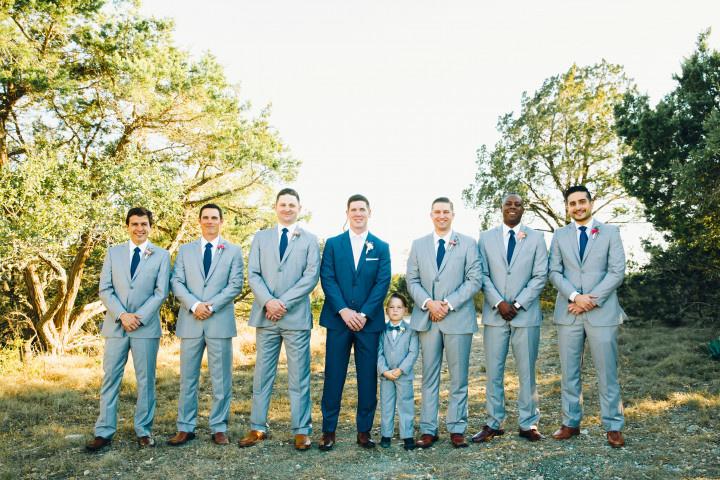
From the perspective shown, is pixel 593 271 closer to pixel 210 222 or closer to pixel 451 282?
pixel 451 282

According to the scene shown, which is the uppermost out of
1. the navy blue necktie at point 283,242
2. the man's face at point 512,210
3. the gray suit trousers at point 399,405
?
the man's face at point 512,210

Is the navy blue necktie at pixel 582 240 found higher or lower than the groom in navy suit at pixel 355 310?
higher

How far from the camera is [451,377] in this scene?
4.96 m

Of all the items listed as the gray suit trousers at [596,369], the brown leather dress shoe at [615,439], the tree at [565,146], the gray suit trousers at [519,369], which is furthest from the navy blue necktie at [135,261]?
the tree at [565,146]

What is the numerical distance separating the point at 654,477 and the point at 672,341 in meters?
9.12

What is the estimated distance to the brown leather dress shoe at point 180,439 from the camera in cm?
500

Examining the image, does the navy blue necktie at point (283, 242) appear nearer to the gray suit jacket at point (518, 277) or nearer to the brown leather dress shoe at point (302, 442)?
the brown leather dress shoe at point (302, 442)

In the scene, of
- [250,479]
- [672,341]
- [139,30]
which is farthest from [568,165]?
[250,479]

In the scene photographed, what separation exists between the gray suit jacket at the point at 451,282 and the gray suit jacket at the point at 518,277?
176mm

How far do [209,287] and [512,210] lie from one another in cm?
312

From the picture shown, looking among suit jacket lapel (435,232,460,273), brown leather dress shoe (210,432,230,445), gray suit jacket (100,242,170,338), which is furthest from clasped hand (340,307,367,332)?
gray suit jacket (100,242,170,338)

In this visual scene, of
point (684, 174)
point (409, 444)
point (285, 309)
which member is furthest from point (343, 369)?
point (684, 174)

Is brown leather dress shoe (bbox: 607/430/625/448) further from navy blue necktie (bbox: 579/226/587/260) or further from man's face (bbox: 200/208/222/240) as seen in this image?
man's face (bbox: 200/208/222/240)

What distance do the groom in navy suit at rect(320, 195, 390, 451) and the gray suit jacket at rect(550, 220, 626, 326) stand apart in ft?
5.75
